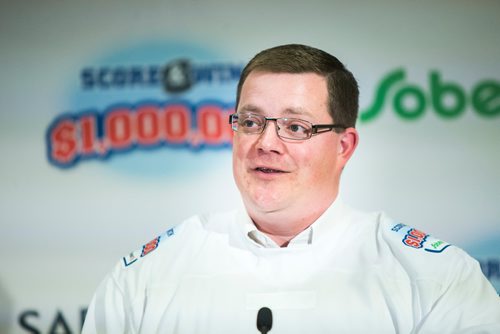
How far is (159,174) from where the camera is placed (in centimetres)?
256

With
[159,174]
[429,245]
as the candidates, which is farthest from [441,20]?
[159,174]

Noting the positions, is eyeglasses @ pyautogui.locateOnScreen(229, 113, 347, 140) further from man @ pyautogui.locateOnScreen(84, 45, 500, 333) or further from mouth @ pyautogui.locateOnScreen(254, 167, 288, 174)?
mouth @ pyautogui.locateOnScreen(254, 167, 288, 174)

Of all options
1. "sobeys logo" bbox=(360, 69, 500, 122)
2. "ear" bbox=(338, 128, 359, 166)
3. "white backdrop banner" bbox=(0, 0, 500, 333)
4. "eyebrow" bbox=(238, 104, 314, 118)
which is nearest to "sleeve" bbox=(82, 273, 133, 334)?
"white backdrop banner" bbox=(0, 0, 500, 333)

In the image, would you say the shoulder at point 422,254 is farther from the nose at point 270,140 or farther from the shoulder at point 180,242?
the shoulder at point 180,242

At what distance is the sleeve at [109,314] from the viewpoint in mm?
2064

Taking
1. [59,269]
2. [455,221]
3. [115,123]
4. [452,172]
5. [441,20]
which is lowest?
[59,269]

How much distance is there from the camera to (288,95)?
6.63 feet

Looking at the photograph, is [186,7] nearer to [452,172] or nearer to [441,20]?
[441,20]

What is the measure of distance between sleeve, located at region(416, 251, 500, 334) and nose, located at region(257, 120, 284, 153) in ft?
2.35

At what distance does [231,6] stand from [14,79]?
102 cm

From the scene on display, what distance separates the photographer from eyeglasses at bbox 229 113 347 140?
202 centimetres

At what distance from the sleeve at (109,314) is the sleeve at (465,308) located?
1010 mm

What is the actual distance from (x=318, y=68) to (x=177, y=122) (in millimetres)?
750

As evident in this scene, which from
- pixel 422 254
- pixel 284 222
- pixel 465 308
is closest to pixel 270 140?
pixel 284 222
